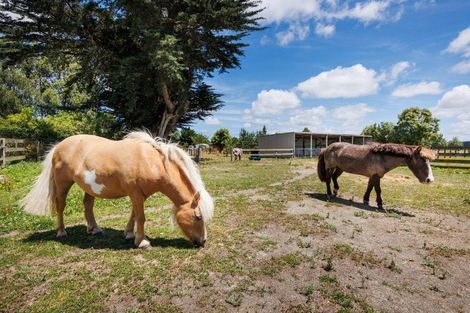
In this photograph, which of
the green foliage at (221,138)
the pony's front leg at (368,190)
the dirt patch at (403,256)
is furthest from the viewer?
the green foliage at (221,138)

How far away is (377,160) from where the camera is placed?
9320mm

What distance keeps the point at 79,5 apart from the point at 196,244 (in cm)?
2261

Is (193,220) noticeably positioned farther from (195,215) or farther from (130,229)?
(130,229)

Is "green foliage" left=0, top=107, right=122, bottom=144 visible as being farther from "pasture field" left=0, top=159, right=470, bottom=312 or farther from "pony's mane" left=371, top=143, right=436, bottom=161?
"pony's mane" left=371, top=143, right=436, bottom=161

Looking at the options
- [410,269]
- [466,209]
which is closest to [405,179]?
[466,209]

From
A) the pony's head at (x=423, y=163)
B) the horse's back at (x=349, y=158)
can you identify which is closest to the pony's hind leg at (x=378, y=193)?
the horse's back at (x=349, y=158)

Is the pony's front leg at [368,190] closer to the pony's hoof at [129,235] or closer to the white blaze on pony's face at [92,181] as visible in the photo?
the pony's hoof at [129,235]

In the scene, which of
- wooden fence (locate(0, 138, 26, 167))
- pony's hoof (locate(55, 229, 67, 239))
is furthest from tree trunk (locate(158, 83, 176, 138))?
pony's hoof (locate(55, 229, 67, 239))

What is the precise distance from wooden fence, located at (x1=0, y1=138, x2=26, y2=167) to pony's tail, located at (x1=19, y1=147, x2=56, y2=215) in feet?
47.6

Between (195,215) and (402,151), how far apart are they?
7159 mm

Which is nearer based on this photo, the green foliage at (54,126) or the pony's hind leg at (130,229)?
the pony's hind leg at (130,229)

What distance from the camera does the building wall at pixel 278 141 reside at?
4266cm

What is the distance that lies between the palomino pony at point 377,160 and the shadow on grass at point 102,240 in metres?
6.66

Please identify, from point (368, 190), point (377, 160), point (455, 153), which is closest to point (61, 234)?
point (368, 190)
